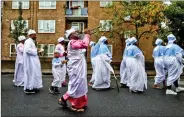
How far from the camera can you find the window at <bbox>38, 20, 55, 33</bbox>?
41.6 meters

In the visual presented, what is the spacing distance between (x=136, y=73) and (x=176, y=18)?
57.8 ft

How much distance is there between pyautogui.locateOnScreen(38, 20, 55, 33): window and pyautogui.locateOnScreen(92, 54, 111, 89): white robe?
2834cm

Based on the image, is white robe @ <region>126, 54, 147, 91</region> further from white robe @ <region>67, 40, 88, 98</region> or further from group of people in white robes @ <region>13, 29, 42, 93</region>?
white robe @ <region>67, 40, 88, 98</region>

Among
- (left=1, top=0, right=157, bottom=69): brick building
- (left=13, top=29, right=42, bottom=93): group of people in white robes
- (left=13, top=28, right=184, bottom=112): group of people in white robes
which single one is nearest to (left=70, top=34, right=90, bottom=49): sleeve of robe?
(left=13, top=28, right=184, bottom=112): group of people in white robes

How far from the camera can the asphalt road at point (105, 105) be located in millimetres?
8234

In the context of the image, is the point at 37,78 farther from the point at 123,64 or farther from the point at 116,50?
the point at 116,50

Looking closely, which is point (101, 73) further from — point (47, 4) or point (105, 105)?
point (47, 4)

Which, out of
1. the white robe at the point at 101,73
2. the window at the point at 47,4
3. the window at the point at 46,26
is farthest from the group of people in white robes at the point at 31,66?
the window at the point at 47,4

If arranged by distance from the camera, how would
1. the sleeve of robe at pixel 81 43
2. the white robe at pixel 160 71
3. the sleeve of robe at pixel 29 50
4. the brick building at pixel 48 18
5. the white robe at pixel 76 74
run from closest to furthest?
the sleeve of robe at pixel 81 43 < the white robe at pixel 76 74 < the sleeve of robe at pixel 29 50 < the white robe at pixel 160 71 < the brick building at pixel 48 18

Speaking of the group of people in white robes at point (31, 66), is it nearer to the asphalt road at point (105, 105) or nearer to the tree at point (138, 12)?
the asphalt road at point (105, 105)

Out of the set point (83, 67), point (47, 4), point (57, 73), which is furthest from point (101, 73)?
point (47, 4)

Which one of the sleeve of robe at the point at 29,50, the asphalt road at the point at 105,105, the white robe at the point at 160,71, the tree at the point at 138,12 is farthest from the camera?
the tree at the point at 138,12

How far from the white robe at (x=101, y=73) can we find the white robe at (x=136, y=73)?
1087mm

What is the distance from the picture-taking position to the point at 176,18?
95.0 feet
